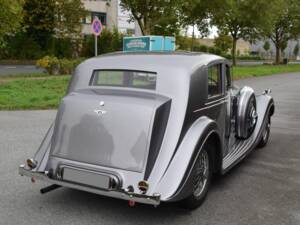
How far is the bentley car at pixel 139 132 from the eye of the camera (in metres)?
3.60

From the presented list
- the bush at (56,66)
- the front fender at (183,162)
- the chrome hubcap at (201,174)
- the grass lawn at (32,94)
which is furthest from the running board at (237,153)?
the bush at (56,66)

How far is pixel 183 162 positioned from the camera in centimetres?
365

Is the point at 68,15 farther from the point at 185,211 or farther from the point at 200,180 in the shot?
the point at 185,211

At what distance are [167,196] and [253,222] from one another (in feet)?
3.09

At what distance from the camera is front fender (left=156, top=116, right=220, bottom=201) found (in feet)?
11.4

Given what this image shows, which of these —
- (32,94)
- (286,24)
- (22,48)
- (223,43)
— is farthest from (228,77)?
(223,43)

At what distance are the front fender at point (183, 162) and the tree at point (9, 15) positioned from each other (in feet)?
37.5

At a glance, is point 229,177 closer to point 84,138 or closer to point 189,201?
point 189,201

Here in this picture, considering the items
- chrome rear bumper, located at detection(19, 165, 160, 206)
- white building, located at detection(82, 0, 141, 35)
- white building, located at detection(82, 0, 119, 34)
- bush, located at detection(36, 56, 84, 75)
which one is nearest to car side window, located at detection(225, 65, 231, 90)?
chrome rear bumper, located at detection(19, 165, 160, 206)

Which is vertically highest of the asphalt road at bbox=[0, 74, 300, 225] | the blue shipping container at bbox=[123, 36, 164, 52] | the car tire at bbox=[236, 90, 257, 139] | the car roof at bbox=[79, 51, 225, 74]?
the blue shipping container at bbox=[123, 36, 164, 52]

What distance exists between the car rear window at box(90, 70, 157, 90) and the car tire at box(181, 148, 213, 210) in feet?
3.03

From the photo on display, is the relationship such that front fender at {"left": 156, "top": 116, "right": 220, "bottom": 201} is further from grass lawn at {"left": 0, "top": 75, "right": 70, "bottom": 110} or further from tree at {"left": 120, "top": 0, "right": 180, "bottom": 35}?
tree at {"left": 120, "top": 0, "right": 180, "bottom": 35}

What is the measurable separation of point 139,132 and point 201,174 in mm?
924

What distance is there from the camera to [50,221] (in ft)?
12.1
